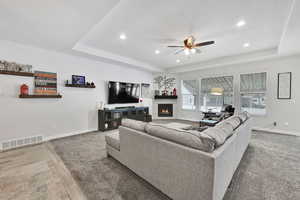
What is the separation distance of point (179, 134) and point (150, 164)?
60 cm

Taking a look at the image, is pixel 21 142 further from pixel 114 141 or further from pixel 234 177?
pixel 234 177

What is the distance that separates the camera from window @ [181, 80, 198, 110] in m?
6.63

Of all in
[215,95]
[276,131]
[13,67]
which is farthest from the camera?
[215,95]

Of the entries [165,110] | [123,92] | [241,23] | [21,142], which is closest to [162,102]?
[165,110]

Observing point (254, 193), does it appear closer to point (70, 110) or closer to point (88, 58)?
point (70, 110)

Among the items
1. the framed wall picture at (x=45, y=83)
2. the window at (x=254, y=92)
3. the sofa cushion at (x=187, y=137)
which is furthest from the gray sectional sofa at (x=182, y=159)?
the window at (x=254, y=92)

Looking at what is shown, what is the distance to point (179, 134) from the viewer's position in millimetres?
1455

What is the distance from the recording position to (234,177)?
1990 mm

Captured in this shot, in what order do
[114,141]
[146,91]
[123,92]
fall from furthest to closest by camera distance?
1. [146,91]
2. [123,92]
3. [114,141]

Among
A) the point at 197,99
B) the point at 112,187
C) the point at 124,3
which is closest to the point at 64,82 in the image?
the point at 124,3

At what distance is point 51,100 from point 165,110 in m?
5.05

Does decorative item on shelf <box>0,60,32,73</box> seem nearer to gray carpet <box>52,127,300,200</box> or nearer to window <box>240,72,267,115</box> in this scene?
gray carpet <box>52,127,300,200</box>

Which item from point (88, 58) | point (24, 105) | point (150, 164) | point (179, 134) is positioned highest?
point (88, 58)

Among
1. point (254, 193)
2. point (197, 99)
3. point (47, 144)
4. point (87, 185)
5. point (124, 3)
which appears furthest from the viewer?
point (197, 99)
